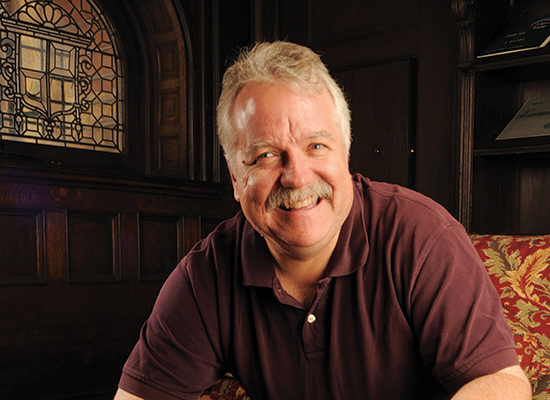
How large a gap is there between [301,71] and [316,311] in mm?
535

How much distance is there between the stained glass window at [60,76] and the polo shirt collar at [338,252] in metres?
2.11

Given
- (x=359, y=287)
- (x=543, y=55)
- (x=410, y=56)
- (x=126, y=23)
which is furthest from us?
(x=126, y=23)

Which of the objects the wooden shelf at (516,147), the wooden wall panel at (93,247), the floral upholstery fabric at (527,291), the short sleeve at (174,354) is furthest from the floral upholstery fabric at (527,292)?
the wooden wall panel at (93,247)

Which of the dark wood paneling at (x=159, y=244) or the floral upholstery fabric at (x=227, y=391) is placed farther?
the dark wood paneling at (x=159, y=244)

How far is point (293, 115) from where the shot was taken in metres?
1.19

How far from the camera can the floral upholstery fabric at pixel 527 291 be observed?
1498mm

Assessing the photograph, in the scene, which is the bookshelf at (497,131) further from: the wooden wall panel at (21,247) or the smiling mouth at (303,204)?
the wooden wall panel at (21,247)

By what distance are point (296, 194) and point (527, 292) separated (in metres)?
0.83

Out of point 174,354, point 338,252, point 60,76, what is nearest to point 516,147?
point 338,252

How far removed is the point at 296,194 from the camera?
1195 mm

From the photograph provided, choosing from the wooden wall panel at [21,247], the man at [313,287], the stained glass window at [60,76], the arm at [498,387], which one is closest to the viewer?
the arm at [498,387]

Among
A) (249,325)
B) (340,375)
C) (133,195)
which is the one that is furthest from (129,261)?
(340,375)

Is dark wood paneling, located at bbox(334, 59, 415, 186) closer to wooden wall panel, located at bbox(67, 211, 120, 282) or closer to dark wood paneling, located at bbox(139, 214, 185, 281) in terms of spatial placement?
dark wood paneling, located at bbox(139, 214, 185, 281)

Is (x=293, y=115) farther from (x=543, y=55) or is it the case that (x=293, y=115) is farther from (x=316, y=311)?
(x=543, y=55)
